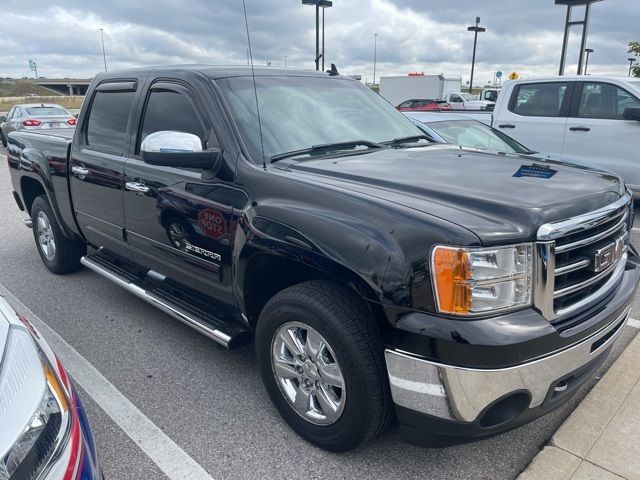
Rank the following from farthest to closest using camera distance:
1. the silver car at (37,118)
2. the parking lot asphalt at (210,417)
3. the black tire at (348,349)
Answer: the silver car at (37,118)
the parking lot asphalt at (210,417)
the black tire at (348,349)

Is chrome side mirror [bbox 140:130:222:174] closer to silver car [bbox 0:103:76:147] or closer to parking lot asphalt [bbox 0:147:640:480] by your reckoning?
parking lot asphalt [bbox 0:147:640:480]

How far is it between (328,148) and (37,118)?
50.7 ft

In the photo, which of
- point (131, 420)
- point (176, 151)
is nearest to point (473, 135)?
point (176, 151)

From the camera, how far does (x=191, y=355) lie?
12.1ft

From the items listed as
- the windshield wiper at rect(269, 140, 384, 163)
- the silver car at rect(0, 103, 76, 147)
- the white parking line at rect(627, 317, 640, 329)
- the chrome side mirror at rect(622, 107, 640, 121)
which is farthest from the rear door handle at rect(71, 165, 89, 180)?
the silver car at rect(0, 103, 76, 147)

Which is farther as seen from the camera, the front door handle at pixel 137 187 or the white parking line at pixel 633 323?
the white parking line at pixel 633 323

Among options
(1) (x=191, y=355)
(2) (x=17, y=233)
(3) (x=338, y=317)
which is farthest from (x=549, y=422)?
(2) (x=17, y=233)

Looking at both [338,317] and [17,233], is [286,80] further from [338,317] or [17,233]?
[17,233]

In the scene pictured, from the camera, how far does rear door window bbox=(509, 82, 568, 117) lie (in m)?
7.69

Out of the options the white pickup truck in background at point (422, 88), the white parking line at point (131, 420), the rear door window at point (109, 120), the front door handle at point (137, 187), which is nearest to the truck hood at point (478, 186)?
the front door handle at point (137, 187)

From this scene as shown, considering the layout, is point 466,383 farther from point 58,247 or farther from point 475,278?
point 58,247

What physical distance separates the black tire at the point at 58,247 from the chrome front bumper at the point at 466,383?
13.0 ft

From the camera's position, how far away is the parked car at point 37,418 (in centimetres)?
150

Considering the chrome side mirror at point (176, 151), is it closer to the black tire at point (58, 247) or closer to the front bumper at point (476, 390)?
the front bumper at point (476, 390)
